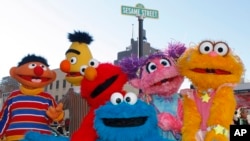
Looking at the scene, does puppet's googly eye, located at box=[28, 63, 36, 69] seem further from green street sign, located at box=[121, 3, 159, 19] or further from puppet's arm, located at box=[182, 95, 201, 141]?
green street sign, located at box=[121, 3, 159, 19]

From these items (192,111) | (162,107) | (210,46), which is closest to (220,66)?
(210,46)

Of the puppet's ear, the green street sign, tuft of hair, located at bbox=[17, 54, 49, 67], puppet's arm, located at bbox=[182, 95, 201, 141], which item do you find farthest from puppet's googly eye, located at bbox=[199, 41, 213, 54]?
the green street sign

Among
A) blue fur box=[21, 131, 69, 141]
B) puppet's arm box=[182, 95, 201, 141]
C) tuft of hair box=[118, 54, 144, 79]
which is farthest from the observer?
tuft of hair box=[118, 54, 144, 79]

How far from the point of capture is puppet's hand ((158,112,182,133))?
4.51m

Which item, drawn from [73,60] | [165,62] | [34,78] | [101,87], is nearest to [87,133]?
[101,87]

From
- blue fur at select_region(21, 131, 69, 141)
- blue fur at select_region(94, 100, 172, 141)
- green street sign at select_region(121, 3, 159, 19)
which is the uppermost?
green street sign at select_region(121, 3, 159, 19)

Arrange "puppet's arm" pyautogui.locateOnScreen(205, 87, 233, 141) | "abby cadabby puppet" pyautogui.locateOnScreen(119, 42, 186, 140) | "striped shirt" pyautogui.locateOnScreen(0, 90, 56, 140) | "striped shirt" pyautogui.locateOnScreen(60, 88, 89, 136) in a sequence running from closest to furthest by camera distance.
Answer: "puppet's arm" pyautogui.locateOnScreen(205, 87, 233, 141) < "abby cadabby puppet" pyautogui.locateOnScreen(119, 42, 186, 140) < "striped shirt" pyautogui.locateOnScreen(0, 90, 56, 140) < "striped shirt" pyautogui.locateOnScreen(60, 88, 89, 136)

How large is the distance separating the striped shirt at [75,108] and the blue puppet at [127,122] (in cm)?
198

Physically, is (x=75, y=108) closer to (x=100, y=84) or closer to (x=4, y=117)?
(x=4, y=117)

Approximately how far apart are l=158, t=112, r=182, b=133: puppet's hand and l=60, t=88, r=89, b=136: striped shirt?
1720mm

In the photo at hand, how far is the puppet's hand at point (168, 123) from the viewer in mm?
4508

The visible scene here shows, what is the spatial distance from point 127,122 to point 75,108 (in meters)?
2.40

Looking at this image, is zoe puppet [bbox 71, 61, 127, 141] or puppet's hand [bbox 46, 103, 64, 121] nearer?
zoe puppet [bbox 71, 61, 127, 141]

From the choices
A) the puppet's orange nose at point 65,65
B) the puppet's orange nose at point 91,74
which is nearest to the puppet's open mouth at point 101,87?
the puppet's orange nose at point 91,74
